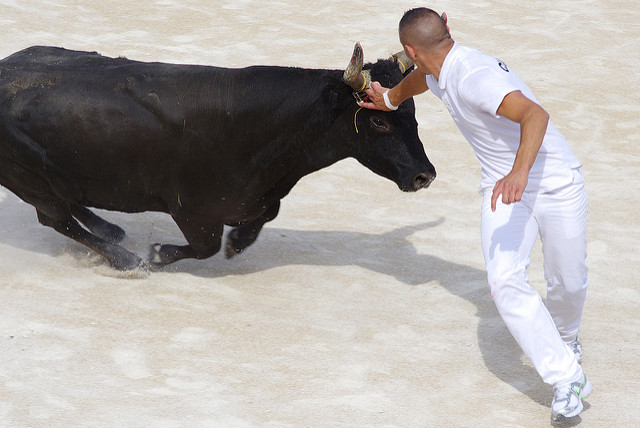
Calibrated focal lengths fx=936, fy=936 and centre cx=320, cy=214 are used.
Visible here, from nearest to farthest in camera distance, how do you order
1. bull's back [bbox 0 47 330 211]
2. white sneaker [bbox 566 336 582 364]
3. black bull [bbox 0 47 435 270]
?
white sneaker [bbox 566 336 582 364], black bull [bbox 0 47 435 270], bull's back [bbox 0 47 330 211]

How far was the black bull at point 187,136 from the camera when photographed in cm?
604

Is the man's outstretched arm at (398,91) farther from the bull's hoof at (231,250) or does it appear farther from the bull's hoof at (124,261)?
the bull's hoof at (124,261)

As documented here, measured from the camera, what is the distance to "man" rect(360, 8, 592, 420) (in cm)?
466

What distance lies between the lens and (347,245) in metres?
7.60

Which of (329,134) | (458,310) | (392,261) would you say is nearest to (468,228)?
(392,261)

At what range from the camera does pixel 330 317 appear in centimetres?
620

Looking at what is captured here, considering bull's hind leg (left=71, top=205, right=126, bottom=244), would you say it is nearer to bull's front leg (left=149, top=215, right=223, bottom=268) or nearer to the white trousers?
bull's front leg (left=149, top=215, right=223, bottom=268)

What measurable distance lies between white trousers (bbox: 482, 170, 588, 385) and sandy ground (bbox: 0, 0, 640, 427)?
44 centimetres

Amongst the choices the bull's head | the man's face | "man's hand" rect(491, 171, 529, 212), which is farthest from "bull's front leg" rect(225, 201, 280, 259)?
"man's hand" rect(491, 171, 529, 212)

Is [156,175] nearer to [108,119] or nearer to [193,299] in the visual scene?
[108,119]

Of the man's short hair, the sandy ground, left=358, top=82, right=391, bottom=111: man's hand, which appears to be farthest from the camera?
left=358, top=82, right=391, bottom=111: man's hand

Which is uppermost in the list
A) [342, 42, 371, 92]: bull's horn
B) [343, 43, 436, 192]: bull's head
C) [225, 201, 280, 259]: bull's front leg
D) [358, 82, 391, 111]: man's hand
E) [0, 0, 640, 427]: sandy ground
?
[342, 42, 371, 92]: bull's horn

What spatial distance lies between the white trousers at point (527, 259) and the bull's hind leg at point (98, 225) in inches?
137

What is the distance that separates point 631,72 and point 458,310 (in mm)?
7136
